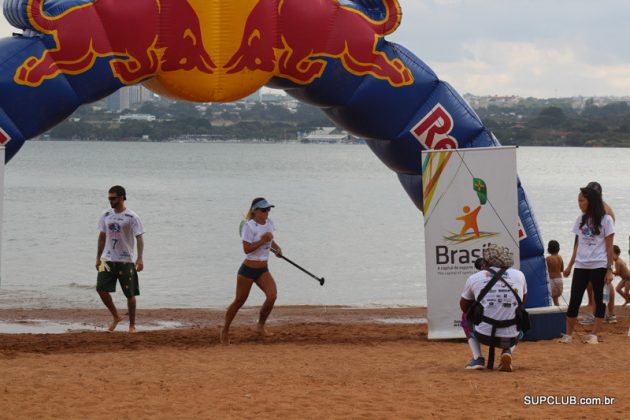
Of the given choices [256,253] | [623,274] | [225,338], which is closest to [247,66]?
[256,253]

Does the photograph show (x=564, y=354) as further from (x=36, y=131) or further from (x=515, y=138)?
(x=515, y=138)

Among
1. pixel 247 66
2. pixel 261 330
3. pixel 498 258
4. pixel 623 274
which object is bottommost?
pixel 261 330

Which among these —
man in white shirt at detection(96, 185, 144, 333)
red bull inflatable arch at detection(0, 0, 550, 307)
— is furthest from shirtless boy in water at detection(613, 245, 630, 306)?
man in white shirt at detection(96, 185, 144, 333)

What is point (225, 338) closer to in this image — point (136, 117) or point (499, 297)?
point (499, 297)

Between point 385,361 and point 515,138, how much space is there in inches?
3630

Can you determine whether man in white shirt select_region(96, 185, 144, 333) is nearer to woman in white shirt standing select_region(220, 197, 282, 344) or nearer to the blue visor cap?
woman in white shirt standing select_region(220, 197, 282, 344)

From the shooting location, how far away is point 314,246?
3362 cm

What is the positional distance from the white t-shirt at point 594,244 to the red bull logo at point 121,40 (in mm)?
3838

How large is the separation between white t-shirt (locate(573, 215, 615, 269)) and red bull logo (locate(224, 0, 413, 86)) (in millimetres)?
2327

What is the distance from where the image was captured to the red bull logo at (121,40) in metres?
10.6

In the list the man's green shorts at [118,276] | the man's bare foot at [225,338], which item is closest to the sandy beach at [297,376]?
the man's bare foot at [225,338]

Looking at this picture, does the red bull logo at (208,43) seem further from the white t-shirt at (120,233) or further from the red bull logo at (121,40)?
the white t-shirt at (120,233)

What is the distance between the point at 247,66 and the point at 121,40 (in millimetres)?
1214

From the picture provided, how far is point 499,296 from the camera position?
30.3 ft
